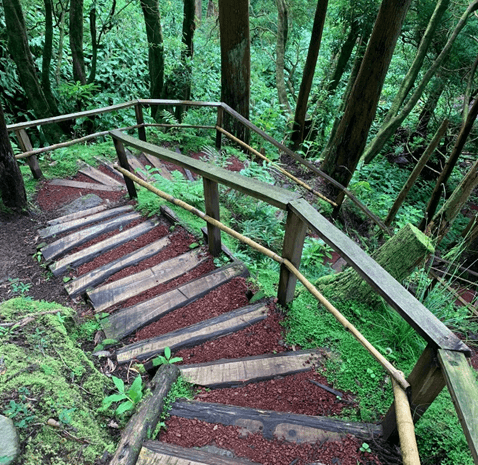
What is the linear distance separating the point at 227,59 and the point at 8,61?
472 centimetres

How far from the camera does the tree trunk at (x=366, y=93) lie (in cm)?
576

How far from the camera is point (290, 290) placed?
2648 mm

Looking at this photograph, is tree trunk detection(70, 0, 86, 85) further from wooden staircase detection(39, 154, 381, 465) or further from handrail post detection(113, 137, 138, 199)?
wooden staircase detection(39, 154, 381, 465)

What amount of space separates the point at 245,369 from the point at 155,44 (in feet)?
26.3

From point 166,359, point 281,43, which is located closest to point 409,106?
point 281,43

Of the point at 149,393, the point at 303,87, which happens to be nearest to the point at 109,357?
the point at 149,393

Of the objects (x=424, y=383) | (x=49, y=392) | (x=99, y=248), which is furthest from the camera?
(x=99, y=248)

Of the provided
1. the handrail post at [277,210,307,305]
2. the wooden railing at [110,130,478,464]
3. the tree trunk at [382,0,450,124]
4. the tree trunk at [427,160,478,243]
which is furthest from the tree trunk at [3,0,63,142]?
the tree trunk at [382,0,450,124]

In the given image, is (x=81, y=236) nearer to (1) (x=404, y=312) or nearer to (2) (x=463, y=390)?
(1) (x=404, y=312)

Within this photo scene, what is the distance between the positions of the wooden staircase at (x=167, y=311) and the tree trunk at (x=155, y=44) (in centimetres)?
531

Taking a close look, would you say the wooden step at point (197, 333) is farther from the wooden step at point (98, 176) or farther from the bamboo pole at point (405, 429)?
the wooden step at point (98, 176)

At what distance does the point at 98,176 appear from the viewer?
5.80 m

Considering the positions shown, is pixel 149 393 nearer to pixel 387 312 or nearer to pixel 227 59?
pixel 387 312

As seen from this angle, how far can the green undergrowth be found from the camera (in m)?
1.57
